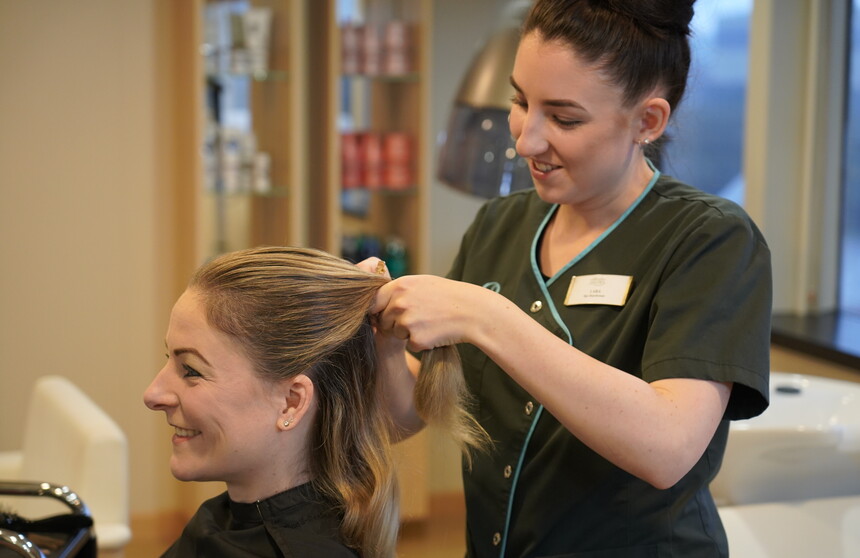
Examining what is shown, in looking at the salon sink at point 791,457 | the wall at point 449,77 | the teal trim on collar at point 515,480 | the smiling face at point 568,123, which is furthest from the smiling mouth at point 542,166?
the wall at point 449,77

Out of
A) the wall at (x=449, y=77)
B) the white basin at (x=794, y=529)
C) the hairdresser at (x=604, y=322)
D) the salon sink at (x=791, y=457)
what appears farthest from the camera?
the wall at (x=449, y=77)

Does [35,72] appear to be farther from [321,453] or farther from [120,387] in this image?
[321,453]

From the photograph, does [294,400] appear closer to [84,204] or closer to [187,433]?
[187,433]

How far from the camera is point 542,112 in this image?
4.39ft

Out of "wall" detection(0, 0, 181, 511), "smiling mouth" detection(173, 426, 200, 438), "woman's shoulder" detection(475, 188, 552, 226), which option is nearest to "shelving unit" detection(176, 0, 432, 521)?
"wall" detection(0, 0, 181, 511)

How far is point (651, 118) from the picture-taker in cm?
137

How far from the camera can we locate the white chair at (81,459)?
7.33 feet

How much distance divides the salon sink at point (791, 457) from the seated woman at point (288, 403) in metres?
0.74

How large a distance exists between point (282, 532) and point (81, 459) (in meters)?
1.08

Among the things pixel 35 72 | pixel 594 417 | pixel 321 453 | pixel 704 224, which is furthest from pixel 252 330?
pixel 35 72

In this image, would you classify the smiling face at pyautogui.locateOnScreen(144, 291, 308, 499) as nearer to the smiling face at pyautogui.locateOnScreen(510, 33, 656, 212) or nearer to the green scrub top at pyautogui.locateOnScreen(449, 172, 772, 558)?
the green scrub top at pyautogui.locateOnScreen(449, 172, 772, 558)

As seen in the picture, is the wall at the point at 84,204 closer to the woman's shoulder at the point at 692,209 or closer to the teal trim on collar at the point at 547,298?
the teal trim on collar at the point at 547,298

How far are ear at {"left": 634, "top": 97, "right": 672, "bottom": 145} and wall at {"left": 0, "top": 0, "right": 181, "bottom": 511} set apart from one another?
8.73ft

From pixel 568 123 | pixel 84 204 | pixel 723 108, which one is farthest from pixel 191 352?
pixel 723 108
